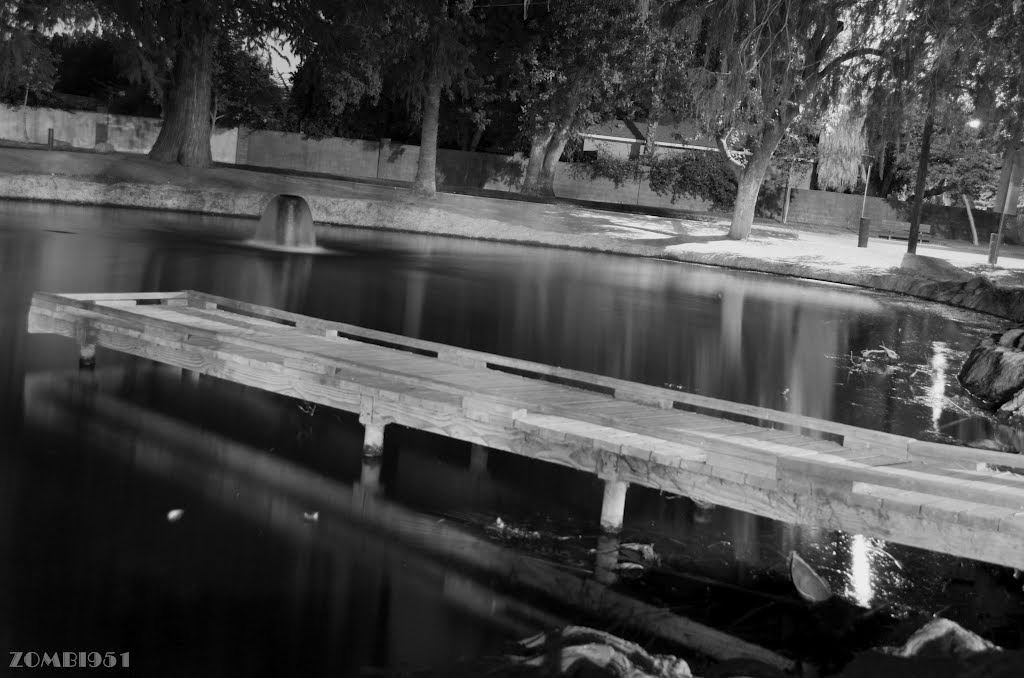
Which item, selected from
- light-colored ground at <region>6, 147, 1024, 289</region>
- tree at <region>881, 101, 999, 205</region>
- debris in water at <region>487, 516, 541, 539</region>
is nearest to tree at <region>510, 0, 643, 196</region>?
light-colored ground at <region>6, 147, 1024, 289</region>

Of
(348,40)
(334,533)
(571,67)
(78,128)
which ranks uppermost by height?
(571,67)

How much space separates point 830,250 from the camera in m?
37.3

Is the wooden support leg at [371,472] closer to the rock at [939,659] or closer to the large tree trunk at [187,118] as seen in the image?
the rock at [939,659]

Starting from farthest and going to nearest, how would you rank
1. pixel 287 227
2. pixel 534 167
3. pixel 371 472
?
pixel 534 167, pixel 287 227, pixel 371 472

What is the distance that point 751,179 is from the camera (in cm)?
3772

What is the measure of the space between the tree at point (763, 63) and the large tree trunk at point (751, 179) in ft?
0.11

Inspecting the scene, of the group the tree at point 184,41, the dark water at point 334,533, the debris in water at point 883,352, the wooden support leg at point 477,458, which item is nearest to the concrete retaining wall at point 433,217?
the tree at point 184,41

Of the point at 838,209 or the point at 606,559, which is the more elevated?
the point at 838,209

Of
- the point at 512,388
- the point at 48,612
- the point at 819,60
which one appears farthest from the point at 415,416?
the point at 819,60

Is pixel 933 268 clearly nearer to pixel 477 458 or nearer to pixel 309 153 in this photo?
pixel 477 458

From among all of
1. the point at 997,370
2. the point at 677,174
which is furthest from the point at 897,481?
the point at 677,174

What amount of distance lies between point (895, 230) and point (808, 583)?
4541cm

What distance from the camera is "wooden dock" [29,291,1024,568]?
7352mm

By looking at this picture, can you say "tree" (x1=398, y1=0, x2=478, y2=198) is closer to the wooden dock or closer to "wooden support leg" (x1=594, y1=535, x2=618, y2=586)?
the wooden dock
